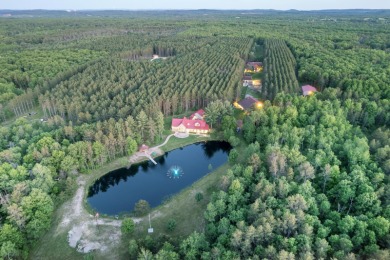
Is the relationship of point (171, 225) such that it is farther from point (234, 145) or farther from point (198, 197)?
point (234, 145)

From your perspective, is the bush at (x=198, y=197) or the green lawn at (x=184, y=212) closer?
the green lawn at (x=184, y=212)

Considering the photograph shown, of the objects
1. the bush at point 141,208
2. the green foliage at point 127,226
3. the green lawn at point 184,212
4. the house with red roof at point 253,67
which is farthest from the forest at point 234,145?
the house with red roof at point 253,67

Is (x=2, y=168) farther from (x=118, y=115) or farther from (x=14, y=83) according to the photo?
(x=14, y=83)

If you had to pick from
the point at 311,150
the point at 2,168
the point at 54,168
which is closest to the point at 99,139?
the point at 54,168

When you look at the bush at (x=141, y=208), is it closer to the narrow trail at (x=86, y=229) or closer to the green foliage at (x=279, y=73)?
the narrow trail at (x=86, y=229)

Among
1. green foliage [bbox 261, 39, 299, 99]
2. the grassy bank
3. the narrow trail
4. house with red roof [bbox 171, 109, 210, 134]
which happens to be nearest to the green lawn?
the grassy bank

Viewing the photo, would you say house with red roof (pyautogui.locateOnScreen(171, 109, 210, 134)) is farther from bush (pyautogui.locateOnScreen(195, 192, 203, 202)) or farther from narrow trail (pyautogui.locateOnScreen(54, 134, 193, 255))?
narrow trail (pyautogui.locateOnScreen(54, 134, 193, 255))

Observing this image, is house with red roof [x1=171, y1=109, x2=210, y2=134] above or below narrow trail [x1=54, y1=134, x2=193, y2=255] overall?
above
